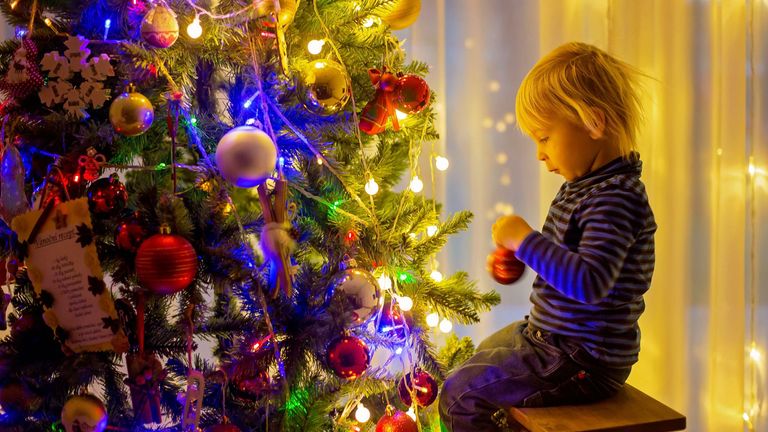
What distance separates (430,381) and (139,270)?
493mm

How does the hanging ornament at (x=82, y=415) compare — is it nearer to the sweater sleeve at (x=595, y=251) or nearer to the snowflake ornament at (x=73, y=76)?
the snowflake ornament at (x=73, y=76)

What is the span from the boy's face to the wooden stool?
1.15ft

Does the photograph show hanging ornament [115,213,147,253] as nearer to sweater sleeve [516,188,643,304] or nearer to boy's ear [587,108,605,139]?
sweater sleeve [516,188,643,304]

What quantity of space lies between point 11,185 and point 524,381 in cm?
79

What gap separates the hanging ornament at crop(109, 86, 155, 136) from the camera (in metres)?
0.94

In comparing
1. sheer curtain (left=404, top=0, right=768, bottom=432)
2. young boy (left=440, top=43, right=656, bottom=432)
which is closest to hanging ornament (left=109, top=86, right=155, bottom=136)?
young boy (left=440, top=43, right=656, bottom=432)

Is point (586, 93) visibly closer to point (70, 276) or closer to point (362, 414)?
point (362, 414)

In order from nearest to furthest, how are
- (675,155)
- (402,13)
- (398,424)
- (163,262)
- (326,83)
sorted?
(163,262), (326,83), (398,424), (402,13), (675,155)

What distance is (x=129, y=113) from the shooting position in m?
0.95

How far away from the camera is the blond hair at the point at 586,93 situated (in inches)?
41.4

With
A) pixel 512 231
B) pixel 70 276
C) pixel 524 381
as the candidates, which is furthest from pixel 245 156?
pixel 524 381

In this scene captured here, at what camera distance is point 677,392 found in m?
1.72

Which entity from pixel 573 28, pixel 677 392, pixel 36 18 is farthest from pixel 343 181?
pixel 677 392

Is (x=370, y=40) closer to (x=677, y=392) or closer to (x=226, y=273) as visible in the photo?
(x=226, y=273)
